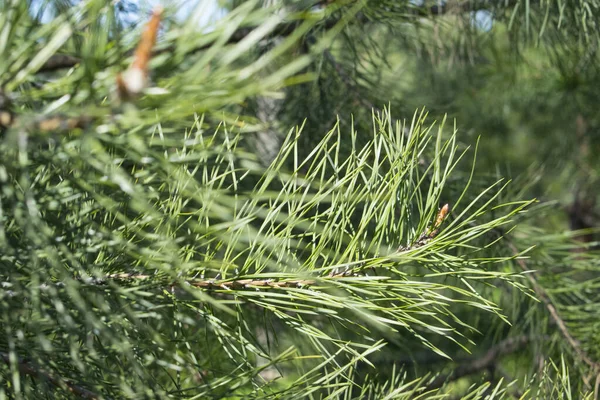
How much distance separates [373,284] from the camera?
14.8 inches

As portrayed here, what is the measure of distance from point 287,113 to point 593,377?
515 millimetres

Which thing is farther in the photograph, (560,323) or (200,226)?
(560,323)

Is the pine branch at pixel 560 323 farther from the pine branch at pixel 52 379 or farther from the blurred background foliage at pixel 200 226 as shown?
the pine branch at pixel 52 379

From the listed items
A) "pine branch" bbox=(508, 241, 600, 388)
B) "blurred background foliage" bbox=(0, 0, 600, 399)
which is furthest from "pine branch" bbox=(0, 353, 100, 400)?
"pine branch" bbox=(508, 241, 600, 388)

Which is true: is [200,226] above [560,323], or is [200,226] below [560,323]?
above

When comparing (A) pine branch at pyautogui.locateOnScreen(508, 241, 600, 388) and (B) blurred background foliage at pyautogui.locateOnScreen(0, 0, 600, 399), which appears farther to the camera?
(A) pine branch at pyautogui.locateOnScreen(508, 241, 600, 388)

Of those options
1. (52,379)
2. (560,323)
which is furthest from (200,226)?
(560,323)

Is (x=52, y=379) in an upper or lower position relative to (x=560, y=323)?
upper

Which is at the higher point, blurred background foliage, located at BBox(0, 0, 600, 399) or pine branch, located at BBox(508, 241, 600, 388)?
blurred background foliage, located at BBox(0, 0, 600, 399)

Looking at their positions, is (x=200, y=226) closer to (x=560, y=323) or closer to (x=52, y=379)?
(x=52, y=379)

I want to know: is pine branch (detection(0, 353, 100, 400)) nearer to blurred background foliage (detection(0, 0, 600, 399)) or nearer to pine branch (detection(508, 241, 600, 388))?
blurred background foliage (detection(0, 0, 600, 399))

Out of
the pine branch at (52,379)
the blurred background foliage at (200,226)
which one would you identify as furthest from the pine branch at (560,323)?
the pine branch at (52,379)

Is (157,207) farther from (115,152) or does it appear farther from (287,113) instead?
(287,113)

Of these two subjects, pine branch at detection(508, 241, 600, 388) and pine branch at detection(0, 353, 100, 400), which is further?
pine branch at detection(508, 241, 600, 388)
